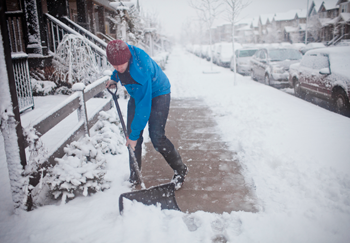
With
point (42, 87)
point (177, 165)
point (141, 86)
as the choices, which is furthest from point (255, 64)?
point (141, 86)

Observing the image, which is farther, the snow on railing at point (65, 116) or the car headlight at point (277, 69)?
the car headlight at point (277, 69)

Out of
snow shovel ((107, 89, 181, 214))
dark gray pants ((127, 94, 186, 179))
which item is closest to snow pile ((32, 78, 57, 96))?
dark gray pants ((127, 94, 186, 179))

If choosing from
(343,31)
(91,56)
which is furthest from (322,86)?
(343,31)

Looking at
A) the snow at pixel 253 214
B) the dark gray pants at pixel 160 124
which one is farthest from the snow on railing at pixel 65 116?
the dark gray pants at pixel 160 124

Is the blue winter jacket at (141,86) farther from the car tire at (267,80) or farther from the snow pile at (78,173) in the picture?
the car tire at (267,80)

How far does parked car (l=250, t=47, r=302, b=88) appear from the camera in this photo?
32.5ft

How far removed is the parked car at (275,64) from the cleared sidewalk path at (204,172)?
5.78 meters

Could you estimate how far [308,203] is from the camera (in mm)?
2609

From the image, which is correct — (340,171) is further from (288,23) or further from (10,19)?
(288,23)

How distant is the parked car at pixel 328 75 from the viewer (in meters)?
6.13

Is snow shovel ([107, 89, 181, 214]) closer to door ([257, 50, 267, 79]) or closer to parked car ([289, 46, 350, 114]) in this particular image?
parked car ([289, 46, 350, 114])

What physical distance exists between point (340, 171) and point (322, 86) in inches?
183

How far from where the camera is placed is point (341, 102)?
6234 mm

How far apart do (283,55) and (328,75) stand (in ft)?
14.2
